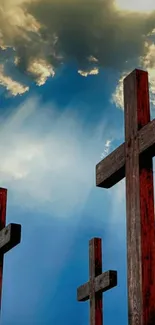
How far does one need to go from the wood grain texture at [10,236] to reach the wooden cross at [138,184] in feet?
6.57

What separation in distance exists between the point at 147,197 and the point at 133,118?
2.02ft

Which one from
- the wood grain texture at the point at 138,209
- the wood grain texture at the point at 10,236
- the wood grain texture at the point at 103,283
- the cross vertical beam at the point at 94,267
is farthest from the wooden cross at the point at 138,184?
the cross vertical beam at the point at 94,267

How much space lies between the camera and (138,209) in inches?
149

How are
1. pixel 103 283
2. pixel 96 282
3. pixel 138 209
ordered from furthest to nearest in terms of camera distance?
pixel 96 282 → pixel 103 283 → pixel 138 209

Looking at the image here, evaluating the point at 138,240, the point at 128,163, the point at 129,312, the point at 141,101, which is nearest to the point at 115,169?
the point at 128,163

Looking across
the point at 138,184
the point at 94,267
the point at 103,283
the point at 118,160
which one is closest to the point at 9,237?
the point at 118,160

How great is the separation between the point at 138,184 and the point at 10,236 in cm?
276

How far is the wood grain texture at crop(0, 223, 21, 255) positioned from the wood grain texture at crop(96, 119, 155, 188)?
1967 mm

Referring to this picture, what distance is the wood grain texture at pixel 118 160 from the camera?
13.1 feet

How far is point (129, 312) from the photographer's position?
3666 millimetres

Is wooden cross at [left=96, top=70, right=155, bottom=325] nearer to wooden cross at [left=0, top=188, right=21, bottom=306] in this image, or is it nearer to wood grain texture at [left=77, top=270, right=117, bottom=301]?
wooden cross at [left=0, top=188, right=21, bottom=306]

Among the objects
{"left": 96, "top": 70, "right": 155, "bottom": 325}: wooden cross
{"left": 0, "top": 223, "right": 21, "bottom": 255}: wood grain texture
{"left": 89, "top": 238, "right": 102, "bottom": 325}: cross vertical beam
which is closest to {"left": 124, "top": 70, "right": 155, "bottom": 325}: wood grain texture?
{"left": 96, "top": 70, "right": 155, "bottom": 325}: wooden cross

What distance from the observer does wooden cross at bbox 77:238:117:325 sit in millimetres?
8531

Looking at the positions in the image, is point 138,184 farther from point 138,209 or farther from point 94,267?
point 94,267
